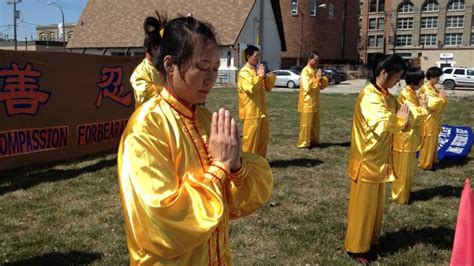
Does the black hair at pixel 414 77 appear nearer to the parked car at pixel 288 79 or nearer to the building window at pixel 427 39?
the parked car at pixel 288 79

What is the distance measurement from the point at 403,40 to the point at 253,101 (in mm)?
72262

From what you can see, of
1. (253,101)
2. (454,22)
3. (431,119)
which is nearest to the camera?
(253,101)

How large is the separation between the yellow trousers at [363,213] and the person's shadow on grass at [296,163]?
13.1ft

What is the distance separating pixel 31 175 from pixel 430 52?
6714cm

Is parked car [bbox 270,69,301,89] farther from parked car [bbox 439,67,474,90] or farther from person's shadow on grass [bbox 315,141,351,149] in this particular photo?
person's shadow on grass [bbox 315,141,351,149]

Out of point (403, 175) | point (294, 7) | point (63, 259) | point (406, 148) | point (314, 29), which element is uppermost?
point (294, 7)

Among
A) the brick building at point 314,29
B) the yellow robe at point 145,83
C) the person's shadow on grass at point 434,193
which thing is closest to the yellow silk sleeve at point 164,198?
the yellow robe at point 145,83

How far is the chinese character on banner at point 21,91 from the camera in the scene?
24.6ft

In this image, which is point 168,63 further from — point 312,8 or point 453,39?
point 453,39

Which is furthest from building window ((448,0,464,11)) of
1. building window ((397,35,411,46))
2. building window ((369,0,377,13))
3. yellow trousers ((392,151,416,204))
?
yellow trousers ((392,151,416,204))

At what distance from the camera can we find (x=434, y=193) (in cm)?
693

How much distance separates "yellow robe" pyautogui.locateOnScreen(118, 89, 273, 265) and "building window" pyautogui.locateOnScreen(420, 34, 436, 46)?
77.0 meters

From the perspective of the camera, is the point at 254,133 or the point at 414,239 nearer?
the point at 414,239

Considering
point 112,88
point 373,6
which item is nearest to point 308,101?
point 112,88
